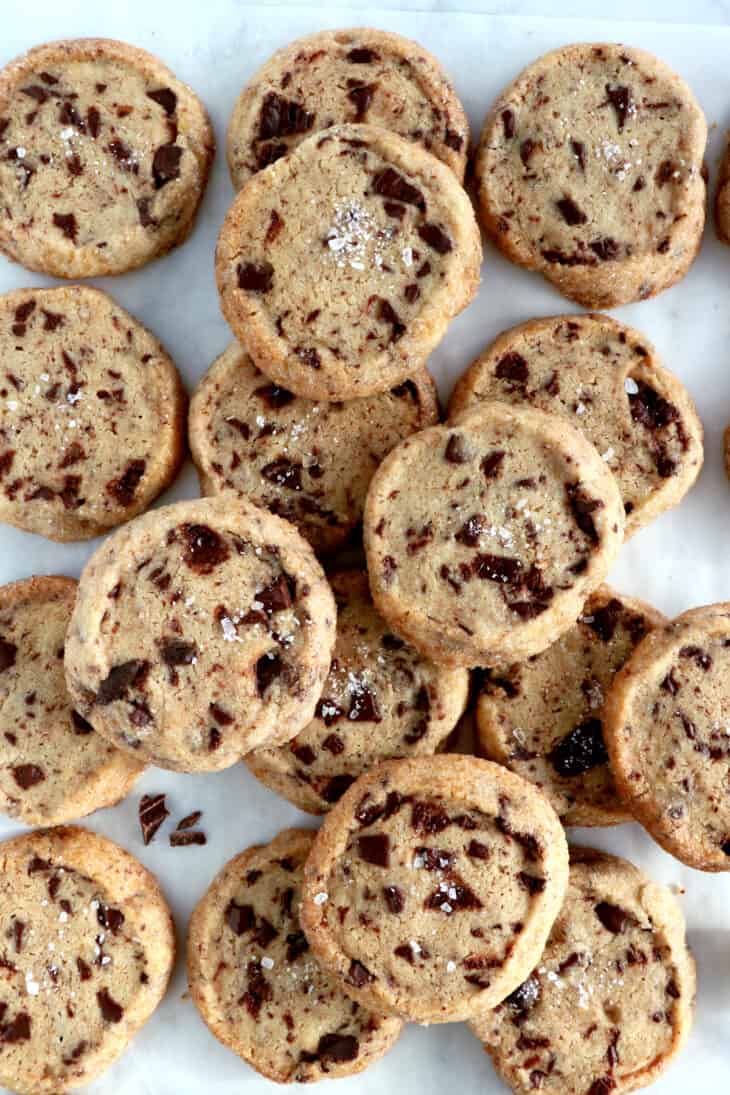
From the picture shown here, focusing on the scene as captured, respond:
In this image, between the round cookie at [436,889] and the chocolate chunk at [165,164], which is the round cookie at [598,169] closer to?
the chocolate chunk at [165,164]

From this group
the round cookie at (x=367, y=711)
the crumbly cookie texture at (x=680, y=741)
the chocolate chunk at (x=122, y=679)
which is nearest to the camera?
the chocolate chunk at (x=122, y=679)

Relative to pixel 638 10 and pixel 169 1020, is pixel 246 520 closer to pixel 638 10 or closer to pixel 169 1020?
pixel 169 1020

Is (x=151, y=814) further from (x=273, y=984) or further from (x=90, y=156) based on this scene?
(x=90, y=156)

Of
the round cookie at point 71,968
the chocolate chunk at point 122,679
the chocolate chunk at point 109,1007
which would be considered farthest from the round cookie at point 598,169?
the chocolate chunk at point 109,1007

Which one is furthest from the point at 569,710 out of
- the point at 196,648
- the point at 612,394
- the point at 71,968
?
the point at 71,968

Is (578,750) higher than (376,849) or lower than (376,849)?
higher
